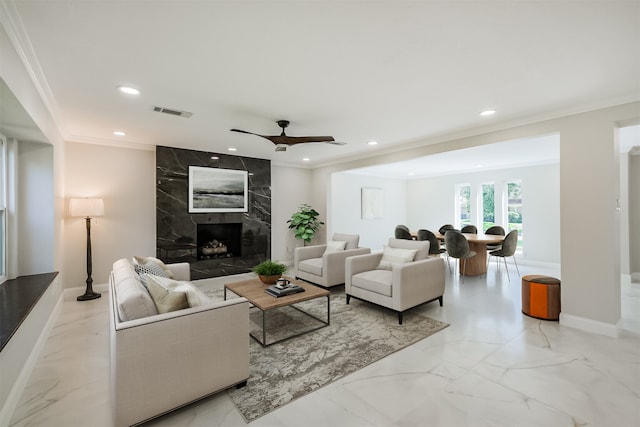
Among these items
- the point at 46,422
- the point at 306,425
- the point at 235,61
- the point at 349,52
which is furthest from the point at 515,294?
the point at 46,422

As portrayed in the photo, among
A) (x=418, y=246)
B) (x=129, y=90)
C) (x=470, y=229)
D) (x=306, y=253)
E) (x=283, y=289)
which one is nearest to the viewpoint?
(x=129, y=90)

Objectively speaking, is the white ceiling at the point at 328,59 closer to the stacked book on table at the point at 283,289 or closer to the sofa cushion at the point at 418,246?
the sofa cushion at the point at 418,246

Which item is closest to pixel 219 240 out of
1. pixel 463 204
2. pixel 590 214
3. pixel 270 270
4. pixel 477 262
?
pixel 270 270

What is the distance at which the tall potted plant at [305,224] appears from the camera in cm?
663

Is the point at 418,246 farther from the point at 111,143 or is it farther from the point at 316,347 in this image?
the point at 111,143

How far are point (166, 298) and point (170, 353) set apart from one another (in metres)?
0.37

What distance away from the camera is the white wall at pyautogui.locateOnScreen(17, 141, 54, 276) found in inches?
130

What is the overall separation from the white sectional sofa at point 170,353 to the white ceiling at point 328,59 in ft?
5.66

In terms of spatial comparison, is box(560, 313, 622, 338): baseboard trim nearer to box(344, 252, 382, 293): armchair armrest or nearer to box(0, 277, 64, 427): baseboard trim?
box(344, 252, 382, 293): armchair armrest

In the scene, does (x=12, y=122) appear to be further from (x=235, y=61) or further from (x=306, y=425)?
(x=306, y=425)

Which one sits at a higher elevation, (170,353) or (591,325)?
(170,353)

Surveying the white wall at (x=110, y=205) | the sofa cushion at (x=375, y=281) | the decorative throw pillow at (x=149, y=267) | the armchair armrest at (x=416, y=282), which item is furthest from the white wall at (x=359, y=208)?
the decorative throw pillow at (x=149, y=267)

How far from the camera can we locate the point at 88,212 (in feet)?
13.8

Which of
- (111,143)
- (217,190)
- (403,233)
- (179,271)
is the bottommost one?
(179,271)
